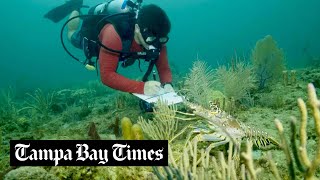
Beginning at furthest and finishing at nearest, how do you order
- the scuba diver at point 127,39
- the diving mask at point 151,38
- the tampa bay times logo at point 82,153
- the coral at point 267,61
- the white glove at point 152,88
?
the coral at point 267,61 < the diving mask at point 151,38 < the scuba diver at point 127,39 < the white glove at point 152,88 < the tampa bay times logo at point 82,153

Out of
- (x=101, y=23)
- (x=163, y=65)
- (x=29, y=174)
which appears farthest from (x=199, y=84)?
(x=29, y=174)

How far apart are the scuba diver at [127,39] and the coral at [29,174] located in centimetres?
272

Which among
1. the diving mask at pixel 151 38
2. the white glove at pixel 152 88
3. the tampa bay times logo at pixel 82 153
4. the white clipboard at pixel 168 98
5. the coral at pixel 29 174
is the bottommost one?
the coral at pixel 29 174

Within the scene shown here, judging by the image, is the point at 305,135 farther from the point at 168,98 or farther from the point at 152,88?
the point at 152,88

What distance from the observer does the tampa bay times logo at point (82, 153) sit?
10.5ft

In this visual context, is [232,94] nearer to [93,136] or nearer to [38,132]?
[93,136]

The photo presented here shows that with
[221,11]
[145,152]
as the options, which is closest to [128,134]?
[145,152]

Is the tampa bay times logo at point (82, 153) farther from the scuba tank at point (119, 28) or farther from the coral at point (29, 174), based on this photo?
the scuba tank at point (119, 28)

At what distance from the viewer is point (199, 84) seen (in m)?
6.53

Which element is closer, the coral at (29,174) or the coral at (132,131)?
the coral at (29,174)

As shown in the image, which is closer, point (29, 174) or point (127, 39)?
point (29, 174)

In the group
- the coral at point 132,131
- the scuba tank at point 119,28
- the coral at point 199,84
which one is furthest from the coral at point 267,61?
the coral at point 132,131

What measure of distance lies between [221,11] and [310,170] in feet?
571

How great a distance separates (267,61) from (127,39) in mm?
5645
